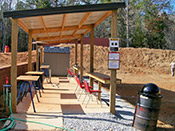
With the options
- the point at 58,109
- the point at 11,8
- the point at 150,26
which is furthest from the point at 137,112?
the point at 11,8

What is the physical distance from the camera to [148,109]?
462 cm

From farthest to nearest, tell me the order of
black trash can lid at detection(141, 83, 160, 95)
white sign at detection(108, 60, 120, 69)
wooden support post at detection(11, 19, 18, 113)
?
1. white sign at detection(108, 60, 120, 69)
2. wooden support post at detection(11, 19, 18, 113)
3. black trash can lid at detection(141, 83, 160, 95)

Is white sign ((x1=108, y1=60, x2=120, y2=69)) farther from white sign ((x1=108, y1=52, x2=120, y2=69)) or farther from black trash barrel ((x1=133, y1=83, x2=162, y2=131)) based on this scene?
black trash barrel ((x1=133, y1=83, x2=162, y2=131))

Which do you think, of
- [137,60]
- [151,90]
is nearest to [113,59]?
[151,90]

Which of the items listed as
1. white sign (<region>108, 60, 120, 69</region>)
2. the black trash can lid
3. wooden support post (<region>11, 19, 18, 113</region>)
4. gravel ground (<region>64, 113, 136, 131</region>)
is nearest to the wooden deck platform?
gravel ground (<region>64, 113, 136, 131</region>)

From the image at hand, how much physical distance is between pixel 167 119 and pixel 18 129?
13.5 feet

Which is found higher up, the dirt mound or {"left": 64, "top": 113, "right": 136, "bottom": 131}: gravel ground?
the dirt mound

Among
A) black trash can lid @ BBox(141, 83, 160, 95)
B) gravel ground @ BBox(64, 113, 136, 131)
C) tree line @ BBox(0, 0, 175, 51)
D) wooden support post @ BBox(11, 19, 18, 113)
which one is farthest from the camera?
tree line @ BBox(0, 0, 175, 51)

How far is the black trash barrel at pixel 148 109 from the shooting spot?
4.60 meters

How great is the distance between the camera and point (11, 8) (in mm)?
33781

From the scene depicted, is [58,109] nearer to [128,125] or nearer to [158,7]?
[128,125]

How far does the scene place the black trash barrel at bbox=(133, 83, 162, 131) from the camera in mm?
4602

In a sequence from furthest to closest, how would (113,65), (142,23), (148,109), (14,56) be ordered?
(142,23) → (113,65) → (14,56) → (148,109)

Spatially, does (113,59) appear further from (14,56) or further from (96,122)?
(14,56)
